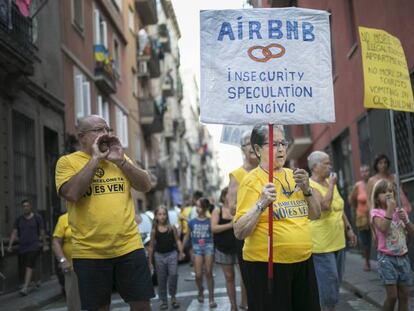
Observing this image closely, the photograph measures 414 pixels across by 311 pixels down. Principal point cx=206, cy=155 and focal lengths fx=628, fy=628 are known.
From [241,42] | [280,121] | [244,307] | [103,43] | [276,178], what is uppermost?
[103,43]

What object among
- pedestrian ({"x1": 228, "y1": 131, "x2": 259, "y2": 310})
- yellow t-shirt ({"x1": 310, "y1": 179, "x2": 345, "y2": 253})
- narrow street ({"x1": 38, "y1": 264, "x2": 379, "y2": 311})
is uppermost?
pedestrian ({"x1": 228, "y1": 131, "x2": 259, "y2": 310})

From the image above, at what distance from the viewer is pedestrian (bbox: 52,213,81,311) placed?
6.74 metres

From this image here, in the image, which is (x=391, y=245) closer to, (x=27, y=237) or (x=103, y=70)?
(x=27, y=237)

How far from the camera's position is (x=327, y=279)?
241 inches

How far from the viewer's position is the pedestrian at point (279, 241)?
4141mm

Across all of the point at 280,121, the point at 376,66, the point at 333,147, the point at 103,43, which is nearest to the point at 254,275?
the point at 280,121

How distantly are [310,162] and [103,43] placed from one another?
18702mm

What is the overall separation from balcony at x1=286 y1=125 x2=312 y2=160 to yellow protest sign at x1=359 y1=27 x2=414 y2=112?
1617 centimetres

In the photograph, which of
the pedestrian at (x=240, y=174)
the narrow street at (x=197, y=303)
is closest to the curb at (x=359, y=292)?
the narrow street at (x=197, y=303)

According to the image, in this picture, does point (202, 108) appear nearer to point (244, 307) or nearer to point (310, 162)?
point (310, 162)

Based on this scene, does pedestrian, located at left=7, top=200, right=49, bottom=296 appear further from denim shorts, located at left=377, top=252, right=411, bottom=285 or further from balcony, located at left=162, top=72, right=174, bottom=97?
balcony, located at left=162, top=72, right=174, bottom=97

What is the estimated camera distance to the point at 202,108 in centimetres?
446

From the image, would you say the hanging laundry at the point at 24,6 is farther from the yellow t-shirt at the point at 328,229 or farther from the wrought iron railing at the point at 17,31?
the yellow t-shirt at the point at 328,229

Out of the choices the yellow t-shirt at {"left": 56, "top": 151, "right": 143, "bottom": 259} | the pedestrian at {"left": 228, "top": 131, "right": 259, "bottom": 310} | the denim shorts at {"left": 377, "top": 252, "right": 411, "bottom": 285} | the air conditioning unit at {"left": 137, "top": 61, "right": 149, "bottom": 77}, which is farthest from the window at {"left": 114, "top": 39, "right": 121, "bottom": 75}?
the yellow t-shirt at {"left": 56, "top": 151, "right": 143, "bottom": 259}
